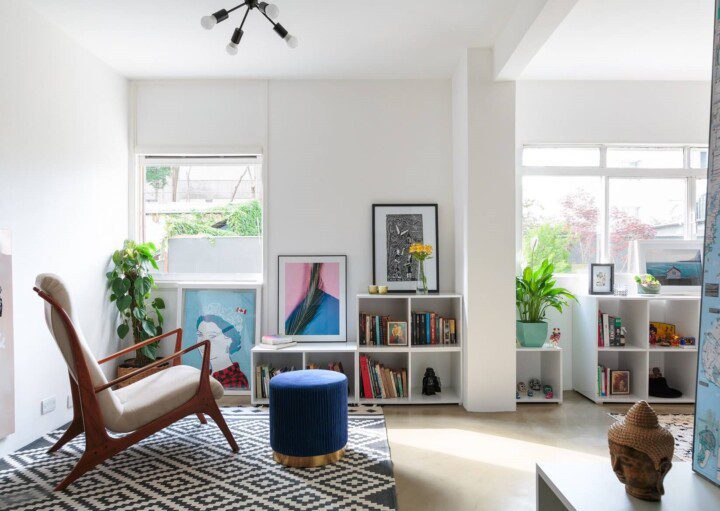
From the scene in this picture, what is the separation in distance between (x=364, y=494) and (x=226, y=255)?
2806mm

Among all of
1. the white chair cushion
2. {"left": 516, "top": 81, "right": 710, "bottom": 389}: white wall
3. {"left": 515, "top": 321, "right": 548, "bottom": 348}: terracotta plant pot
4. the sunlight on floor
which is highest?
{"left": 516, "top": 81, "right": 710, "bottom": 389}: white wall

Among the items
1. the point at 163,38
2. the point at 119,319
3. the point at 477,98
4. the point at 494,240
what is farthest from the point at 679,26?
the point at 119,319

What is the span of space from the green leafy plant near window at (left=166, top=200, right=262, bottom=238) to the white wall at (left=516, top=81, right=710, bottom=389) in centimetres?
244

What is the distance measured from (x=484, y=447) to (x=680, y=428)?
1.45 meters

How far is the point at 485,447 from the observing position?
3410 mm

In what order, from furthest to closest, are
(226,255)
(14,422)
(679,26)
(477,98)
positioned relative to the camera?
(226,255), (477,98), (679,26), (14,422)

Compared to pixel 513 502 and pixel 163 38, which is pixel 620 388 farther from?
pixel 163 38

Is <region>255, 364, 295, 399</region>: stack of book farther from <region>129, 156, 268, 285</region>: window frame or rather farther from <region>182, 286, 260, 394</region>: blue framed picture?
<region>129, 156, 268, 285</region>: window frame

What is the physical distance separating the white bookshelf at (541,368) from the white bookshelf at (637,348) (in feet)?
0.99

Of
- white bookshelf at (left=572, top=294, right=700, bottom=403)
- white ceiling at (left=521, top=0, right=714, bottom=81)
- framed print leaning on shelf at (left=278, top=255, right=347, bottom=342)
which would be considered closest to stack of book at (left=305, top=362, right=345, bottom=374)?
framed print leaning on shelf at (left=278, top=255, right=347, bottom=342)

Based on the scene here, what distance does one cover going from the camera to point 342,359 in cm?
Result: 473

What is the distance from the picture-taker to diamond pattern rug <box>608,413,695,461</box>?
10.8 feet

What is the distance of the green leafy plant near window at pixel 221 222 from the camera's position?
16.2 ft

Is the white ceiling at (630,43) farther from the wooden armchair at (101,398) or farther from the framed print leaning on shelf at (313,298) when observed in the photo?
the wooden armchair at (101,398)
